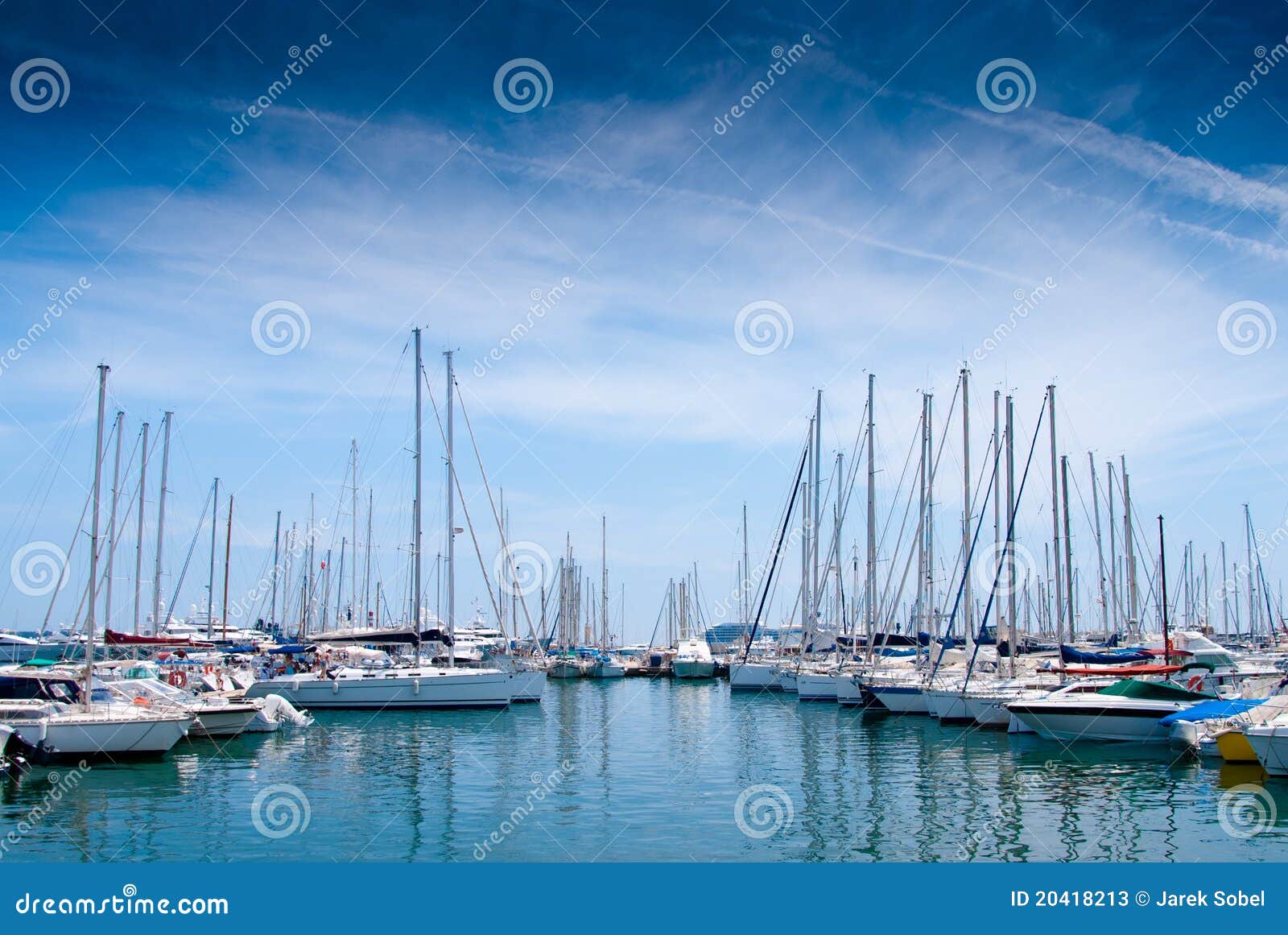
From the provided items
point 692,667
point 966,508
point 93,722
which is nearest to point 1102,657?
point 966,508

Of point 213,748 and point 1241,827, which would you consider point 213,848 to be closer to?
point 213,748

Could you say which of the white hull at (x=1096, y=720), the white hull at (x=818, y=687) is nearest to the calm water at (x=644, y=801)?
the white hull at (x=1096, y=720)

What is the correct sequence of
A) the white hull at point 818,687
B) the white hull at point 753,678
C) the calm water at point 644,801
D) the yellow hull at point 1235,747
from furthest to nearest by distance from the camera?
the white hull at point 753,678
the white hull at point 818,687
the yellow hull at point 1235,747
the calm water at point 644,801

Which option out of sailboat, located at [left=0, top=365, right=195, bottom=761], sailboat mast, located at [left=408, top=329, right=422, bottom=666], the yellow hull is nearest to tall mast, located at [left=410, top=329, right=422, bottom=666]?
sailboat mast, located at [left=408, top=329, right=422, bottom=666]

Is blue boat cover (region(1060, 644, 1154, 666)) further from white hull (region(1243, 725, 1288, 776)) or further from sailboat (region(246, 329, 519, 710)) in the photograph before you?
sailboat (region(246, 329, 519, 710))

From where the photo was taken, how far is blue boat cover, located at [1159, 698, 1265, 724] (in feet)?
99.5

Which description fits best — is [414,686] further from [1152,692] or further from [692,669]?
[692,669]

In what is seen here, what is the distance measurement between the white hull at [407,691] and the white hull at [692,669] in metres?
38.5

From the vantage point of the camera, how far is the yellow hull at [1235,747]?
89.6 feet

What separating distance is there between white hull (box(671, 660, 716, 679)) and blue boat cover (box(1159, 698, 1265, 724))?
5449 centimetres

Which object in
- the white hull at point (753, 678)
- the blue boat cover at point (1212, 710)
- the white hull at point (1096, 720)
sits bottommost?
the white hull at point (753, 678)

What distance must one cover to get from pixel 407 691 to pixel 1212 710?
32616 mm

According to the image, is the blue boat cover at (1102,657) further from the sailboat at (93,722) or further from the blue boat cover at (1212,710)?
the sailboat at (93,722)

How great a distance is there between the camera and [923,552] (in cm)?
5341
